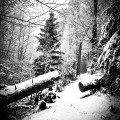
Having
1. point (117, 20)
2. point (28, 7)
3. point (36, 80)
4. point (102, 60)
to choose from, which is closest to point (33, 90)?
point (36, 80)

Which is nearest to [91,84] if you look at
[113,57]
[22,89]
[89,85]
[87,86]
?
[89,85]

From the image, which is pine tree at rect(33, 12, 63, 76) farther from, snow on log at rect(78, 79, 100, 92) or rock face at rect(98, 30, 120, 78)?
rock face at rect(98, 30, 120, 78)

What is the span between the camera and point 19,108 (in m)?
6.23

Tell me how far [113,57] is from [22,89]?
4398 mm

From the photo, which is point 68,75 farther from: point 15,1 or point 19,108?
point 15,1

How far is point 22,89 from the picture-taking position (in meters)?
5.32

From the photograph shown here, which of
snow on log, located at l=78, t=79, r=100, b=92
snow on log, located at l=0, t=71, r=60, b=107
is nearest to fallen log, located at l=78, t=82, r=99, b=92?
snow on log, located at l=78, t=79, r=100, b=92

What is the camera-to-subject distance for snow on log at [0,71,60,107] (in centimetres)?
489

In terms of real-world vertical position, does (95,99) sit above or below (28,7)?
below

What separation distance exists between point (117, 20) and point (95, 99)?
371cm

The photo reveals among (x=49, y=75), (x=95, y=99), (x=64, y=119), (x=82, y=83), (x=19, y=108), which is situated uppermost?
(x=49, y=75)

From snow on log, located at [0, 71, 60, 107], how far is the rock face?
3.15 m

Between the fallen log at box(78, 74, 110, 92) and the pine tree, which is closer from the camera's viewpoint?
the fallen log at box(78, 74, 110, 92)

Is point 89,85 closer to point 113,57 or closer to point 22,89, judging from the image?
point 113,57
